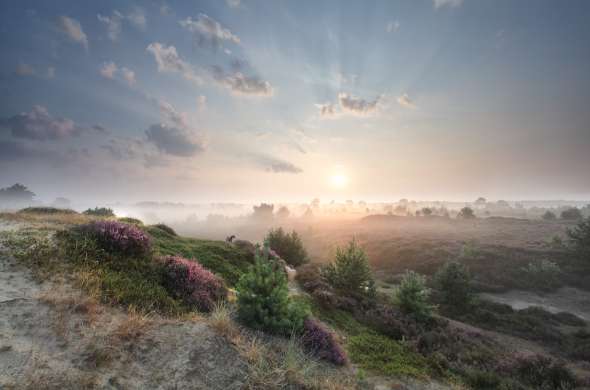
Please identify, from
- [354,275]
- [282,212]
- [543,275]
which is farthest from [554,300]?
[282,212]

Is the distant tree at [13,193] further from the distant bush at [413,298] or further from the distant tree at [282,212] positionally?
the distant bush at [413,298]

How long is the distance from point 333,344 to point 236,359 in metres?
3.22

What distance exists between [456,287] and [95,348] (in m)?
20.4

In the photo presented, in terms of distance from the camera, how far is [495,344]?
465 inches

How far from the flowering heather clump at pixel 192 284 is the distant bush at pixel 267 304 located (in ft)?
4.85

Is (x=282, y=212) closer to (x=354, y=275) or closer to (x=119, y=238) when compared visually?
(x=354, y=275)

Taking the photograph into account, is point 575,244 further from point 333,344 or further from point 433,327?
point 333,344

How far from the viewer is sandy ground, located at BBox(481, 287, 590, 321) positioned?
19.4 m

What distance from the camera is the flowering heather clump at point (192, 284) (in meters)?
7.67

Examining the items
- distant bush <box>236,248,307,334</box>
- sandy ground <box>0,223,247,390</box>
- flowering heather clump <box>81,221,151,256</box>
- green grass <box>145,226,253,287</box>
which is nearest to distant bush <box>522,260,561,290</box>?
green grass <box>145,226,253,287</box>

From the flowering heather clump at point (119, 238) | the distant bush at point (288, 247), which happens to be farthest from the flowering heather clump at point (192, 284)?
the distant bush at point (288, 247)

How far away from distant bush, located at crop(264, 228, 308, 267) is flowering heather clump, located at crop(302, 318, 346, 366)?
13.6m

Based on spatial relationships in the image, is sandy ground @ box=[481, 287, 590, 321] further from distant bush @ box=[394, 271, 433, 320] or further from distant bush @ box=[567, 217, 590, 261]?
distant bush @ box=[394, 271, 433, 320]

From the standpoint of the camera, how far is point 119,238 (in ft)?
28.6
